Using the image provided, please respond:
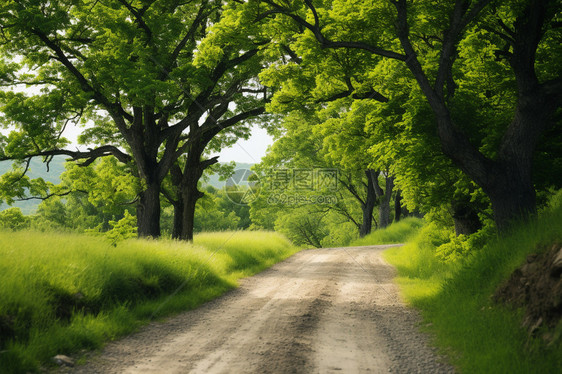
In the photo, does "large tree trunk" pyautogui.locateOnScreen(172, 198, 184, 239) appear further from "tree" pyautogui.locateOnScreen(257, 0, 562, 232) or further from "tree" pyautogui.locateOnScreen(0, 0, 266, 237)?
"tree" pyautogui.locateOnScreen(257, 0, 562, 232)

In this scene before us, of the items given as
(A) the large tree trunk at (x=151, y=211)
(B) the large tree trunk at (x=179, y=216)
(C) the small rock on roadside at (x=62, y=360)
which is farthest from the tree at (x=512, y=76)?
(B) the large tree trunk at (x=179, y=216)

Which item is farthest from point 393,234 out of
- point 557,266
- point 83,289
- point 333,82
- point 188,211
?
point 83,289

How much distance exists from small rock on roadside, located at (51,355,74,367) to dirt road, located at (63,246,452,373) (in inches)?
8.1

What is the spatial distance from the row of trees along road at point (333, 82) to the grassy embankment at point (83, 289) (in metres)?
6.08

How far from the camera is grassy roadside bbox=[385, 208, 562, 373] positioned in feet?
15.8

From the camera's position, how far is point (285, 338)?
6605mm

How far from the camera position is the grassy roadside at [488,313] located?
4.80 m

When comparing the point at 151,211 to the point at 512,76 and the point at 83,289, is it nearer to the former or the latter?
the point at 83,289

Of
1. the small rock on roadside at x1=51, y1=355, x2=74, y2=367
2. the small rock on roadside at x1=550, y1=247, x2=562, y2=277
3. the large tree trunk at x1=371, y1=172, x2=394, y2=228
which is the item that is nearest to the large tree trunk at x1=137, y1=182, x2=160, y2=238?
the small rock on roadside at x1=51, y1=355, x2=74, y2=367

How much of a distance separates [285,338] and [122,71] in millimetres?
11628

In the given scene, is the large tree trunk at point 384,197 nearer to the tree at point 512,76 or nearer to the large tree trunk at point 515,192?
the tree at point 512,76

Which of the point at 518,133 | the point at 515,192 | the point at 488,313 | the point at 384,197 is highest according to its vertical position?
the point at 518,133

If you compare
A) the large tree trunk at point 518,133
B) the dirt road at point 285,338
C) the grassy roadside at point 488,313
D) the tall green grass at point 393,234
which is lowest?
the tall green grass at point 393,234

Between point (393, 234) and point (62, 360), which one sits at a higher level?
point (62, 360)
